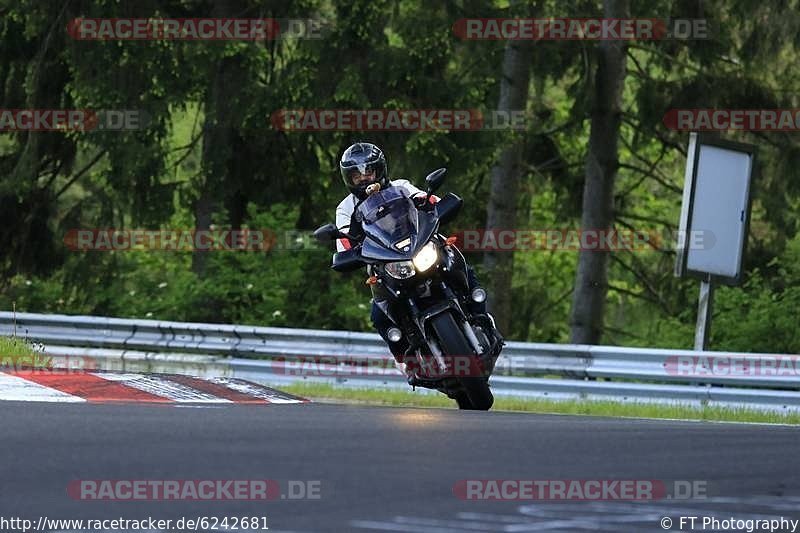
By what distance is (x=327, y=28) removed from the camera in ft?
84.3

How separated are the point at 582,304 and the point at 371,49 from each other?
5475 millimetres

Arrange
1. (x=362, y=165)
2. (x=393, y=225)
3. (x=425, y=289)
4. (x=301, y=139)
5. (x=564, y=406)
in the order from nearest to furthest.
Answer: (x=425, y=289) < (x=393, y=225) < (x=362, y=165) < (x=564, y=406) < (x=301, y=139)

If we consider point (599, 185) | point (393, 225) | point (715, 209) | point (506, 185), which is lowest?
point (393, 225)

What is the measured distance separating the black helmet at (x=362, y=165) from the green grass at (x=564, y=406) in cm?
361

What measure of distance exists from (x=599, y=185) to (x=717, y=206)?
10679 mm

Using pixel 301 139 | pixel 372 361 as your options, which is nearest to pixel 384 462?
pixel 372 361

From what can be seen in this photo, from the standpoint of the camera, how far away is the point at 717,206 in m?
17.6

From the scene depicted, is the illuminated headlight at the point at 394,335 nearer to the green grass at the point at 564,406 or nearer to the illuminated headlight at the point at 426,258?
the illuminated headlight at the point at 426,258

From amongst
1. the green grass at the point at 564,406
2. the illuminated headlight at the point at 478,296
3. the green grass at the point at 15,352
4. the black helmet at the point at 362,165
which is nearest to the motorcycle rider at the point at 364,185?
the black helmet at the point at 362,165

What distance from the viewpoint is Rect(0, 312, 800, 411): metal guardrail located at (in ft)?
54.5

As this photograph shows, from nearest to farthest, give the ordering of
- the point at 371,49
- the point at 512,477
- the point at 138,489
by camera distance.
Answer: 1. the point at 138,489
2. the point at 512,477
3. the point at 371,49

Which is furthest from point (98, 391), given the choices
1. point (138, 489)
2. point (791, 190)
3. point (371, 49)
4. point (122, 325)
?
point (791, 190)

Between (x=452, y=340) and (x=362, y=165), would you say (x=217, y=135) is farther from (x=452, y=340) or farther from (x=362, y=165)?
(x=452, y=340)

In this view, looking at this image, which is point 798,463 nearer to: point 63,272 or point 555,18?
point 555,18
